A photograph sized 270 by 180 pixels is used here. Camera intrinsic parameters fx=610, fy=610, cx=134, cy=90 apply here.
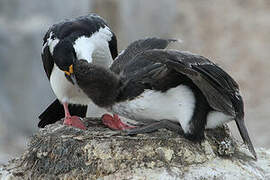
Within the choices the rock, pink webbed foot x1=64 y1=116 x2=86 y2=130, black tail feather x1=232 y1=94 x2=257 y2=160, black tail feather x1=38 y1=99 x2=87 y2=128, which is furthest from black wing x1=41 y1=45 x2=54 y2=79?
black tail feather x1=232 y1=94 x2=257 y2=160

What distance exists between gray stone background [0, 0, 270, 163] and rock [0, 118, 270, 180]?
473 centimetres

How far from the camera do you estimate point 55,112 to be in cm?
672

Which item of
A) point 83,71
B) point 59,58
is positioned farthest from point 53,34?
point 83,71

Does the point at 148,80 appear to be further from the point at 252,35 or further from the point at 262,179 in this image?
the point at 252,35

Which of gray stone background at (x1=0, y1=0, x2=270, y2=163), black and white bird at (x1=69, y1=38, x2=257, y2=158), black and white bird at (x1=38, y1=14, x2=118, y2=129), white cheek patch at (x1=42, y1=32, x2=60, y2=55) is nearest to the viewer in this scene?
black and white bird at (x1=69, y1=38, x2=257, y2=158)

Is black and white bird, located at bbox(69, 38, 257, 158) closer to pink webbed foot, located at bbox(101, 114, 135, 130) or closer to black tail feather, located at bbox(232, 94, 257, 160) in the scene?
black tail feather, located at bbox(232, 94, 257, 160)

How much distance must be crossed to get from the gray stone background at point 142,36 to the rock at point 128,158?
473 cm

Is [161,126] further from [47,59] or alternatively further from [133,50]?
[47,59]

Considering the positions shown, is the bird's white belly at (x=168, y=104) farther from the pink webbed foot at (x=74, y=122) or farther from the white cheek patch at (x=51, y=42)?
the white cheek patch at (x=51, y=42)

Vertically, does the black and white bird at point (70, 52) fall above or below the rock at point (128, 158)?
above

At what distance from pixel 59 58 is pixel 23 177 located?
1.25m

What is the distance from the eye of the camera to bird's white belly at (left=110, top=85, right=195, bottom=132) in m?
4.88

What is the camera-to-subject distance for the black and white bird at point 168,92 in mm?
4809

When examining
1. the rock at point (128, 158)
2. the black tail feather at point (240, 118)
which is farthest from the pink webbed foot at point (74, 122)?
the black tail feather at point (240, 118)
